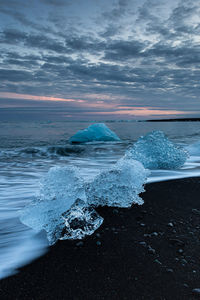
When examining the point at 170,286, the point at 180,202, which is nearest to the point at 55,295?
the point at 170,286

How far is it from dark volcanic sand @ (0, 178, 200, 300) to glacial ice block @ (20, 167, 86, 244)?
0.71 ft

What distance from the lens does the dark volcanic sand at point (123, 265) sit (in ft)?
3.96

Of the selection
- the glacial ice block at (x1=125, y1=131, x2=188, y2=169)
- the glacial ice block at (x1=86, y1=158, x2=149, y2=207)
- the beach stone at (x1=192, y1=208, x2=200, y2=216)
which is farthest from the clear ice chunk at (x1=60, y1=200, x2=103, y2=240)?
the glacial ice block at (x1=125, y1=131, x2=188, y2=169)

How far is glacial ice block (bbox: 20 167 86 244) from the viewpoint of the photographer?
6.05 feet

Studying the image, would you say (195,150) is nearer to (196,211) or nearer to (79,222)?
(196,211)

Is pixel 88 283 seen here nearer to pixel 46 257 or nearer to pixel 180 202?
pixel 46 257

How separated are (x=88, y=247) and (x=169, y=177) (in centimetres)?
271

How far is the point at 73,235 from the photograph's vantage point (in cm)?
175

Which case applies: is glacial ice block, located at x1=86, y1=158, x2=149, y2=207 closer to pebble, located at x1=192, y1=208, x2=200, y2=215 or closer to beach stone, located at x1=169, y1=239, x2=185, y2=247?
pebble, located at x1=192, y1=208, x2=200, y2=215

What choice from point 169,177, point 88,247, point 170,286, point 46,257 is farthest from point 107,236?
point 169,177

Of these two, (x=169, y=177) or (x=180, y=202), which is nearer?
(x=180, y=202)

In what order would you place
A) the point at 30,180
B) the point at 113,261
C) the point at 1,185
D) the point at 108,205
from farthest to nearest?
1. the point at 30,180
2. the point at 1,185
3. the point at 108,205
4. the point at 113,261

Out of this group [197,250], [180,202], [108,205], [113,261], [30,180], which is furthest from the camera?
[30,180]

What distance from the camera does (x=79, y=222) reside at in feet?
6.10
